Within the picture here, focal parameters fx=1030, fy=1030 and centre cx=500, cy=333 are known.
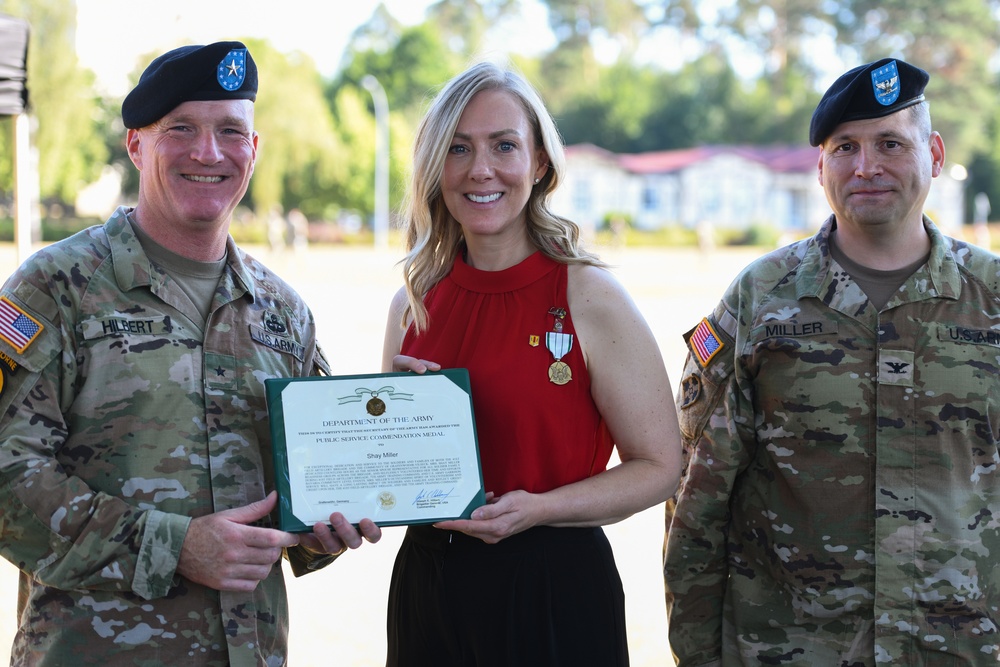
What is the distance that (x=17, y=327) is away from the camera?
2.68 metres

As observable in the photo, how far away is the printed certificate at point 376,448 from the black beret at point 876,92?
4.51ft

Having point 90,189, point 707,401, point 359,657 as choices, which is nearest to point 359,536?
point 707,401

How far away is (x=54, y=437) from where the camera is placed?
269cm

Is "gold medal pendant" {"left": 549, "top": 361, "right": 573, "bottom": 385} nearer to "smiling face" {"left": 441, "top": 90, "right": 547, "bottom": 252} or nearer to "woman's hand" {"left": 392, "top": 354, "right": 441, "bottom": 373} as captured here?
"woman's hand" {"left": 392, "top": 354, "right": 441, "bottom": 373}

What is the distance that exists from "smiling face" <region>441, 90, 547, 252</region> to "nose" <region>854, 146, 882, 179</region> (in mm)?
970

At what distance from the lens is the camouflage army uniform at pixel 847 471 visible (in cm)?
299

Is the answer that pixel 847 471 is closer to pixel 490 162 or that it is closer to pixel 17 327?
pixel 490 162

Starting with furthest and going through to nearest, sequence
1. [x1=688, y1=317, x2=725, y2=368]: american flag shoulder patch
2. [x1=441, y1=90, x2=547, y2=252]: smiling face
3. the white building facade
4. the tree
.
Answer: the white building facade, the tree, [x1=688, y1=317, x2=725, y2=368]: american flag shoulder patch, [x1=441, y1=90, x2=547, y2=252]: smiling face

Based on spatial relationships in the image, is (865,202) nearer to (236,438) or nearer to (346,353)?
(236,438)

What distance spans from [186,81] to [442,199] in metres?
0.89

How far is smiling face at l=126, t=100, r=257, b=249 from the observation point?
9.61 feet

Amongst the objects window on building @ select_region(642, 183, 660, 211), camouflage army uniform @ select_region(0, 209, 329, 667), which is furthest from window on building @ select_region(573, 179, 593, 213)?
camouflage army uniform @ select_region(0, 209, 329, 667)

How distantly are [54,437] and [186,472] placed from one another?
1.15ft

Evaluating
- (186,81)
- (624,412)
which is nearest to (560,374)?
A: (624,412)
